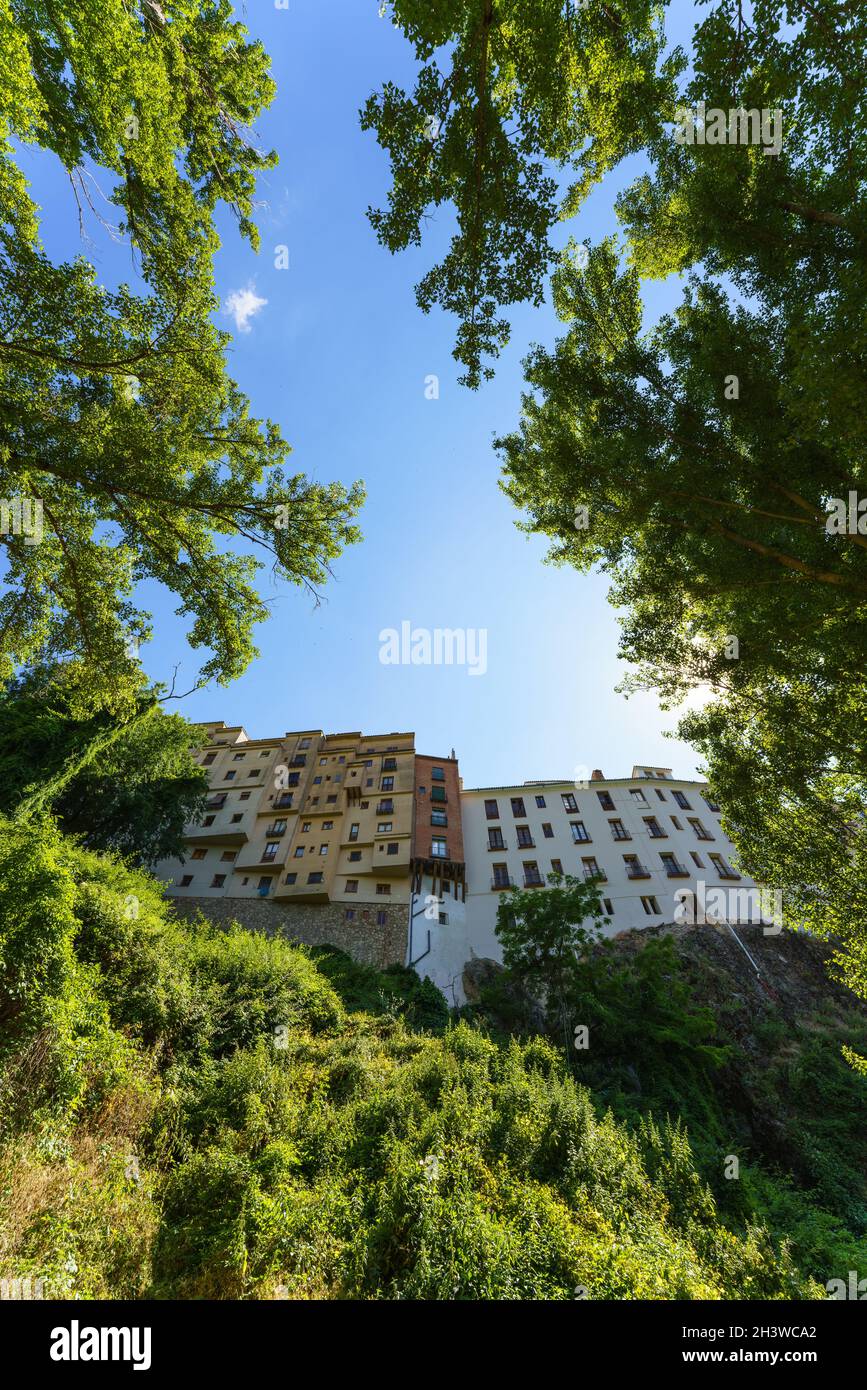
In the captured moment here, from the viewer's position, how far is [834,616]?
28.8 ft

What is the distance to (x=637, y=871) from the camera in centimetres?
3066

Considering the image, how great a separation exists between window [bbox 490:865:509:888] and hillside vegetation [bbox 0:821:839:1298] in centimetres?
1843

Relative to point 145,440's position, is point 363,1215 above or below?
below

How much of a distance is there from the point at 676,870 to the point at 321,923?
2201 centimetres

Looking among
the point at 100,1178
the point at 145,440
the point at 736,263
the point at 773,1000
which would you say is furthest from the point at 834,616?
the point at 773,1000

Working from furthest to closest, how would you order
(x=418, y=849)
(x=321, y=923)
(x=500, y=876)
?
(x=500, y=876)
(x=418, y=849)
(x=321, y=923)

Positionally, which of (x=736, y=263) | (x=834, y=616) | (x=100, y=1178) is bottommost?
(x=100, y=1178)

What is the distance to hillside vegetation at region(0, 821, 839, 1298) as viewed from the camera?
5527mm

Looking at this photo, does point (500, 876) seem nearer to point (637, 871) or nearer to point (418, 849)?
point (418, 849)

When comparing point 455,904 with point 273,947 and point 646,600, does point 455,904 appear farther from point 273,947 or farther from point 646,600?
point 646,600

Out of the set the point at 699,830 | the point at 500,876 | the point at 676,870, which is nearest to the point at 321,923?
the point at 500,876

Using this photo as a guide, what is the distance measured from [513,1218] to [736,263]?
51.9 feet

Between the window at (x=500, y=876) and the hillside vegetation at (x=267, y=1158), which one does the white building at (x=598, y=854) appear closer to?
the window at (x=500, y=876)

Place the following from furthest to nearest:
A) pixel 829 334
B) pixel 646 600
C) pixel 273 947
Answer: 1. pixel 273 947
2. pixel 646 600
3. pixel 829 334
